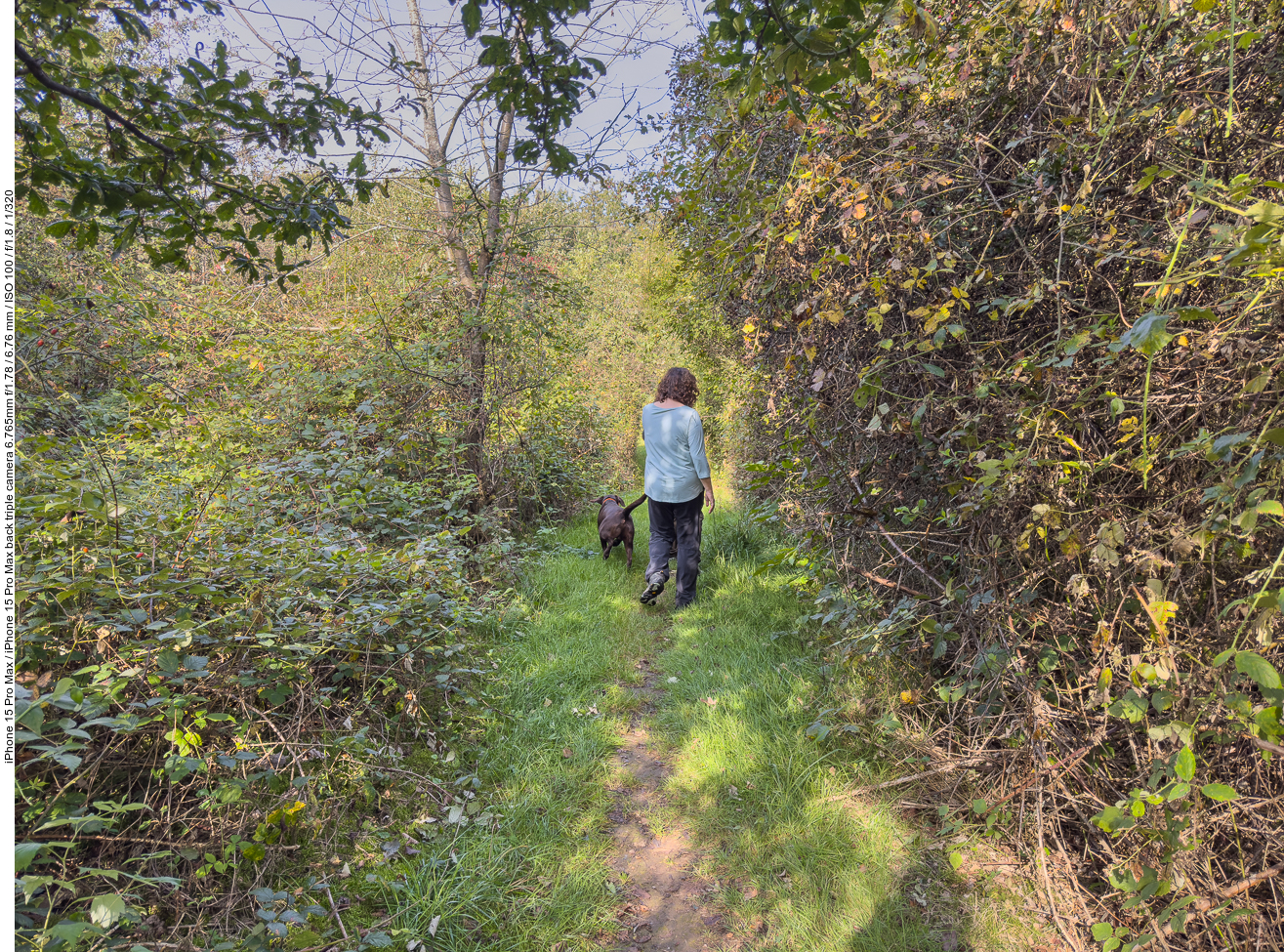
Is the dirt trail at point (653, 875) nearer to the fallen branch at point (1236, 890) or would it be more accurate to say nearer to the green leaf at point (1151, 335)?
the fallen branch at point (1236, 890)

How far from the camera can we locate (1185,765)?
1.42 m

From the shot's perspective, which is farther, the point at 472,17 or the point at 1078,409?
the point at 472,17

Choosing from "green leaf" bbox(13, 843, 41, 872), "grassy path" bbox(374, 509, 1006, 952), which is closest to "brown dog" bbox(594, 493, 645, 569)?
"grassy path" bbox(374, 509, 1006, 952)

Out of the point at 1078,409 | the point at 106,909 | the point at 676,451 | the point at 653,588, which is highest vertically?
the point at 1078,409

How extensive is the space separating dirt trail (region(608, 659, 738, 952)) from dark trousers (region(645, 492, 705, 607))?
2.06 meters

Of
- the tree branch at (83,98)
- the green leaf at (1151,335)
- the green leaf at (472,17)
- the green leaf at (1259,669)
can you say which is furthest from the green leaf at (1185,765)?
the tree branch at (83,98)

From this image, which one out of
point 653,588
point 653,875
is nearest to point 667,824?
point 653,875

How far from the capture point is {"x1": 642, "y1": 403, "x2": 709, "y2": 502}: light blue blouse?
16.7 feet

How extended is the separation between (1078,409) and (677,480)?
134 inches

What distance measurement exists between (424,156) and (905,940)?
6841 millimetres

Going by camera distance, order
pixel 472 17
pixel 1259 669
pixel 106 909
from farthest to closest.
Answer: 1. pixel 472 17
2. pixel 106 909
3. pixel 1259 669

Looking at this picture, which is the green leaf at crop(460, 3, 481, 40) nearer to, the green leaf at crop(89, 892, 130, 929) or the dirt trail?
the green leaf at crop(89, 892, 130, 929)

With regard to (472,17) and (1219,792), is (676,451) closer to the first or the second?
(472,17)

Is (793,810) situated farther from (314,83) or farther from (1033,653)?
(314,83)
